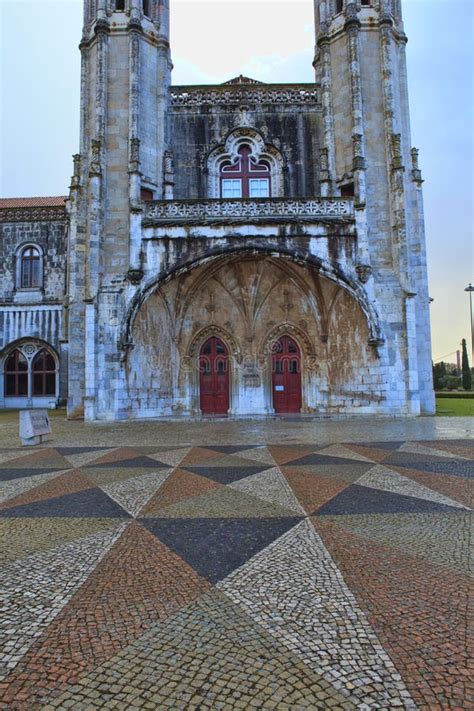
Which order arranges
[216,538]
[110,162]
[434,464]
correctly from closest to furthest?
[216,538], [434,464], [110,162]

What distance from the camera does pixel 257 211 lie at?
53.9ft

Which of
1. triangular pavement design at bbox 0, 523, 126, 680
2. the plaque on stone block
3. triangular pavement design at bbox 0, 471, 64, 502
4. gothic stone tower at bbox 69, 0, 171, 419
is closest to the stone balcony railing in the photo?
gothic stone tower at bbox 69, 0, 171, 419

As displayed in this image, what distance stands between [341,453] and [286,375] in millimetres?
11156

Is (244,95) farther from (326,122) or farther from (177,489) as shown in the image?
(177,489)

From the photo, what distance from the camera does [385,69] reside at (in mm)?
17391

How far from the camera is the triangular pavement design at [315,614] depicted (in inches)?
81.0

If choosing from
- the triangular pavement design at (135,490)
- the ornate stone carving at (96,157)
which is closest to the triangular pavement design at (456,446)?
the triangular pavement design at (135,490)

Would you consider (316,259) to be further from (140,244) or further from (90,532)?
(90,532)

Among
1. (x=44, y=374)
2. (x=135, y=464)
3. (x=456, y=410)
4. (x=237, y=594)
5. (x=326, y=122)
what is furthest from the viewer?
(x=44, y=374)

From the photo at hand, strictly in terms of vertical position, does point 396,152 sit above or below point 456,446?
above

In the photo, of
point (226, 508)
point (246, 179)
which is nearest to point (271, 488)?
point (226, 508)

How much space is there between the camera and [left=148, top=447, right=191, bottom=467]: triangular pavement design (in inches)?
297

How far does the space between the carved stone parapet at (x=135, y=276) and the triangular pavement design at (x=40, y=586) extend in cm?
1308

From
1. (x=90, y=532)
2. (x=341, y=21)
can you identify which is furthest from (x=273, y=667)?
(x=341, y=21)
